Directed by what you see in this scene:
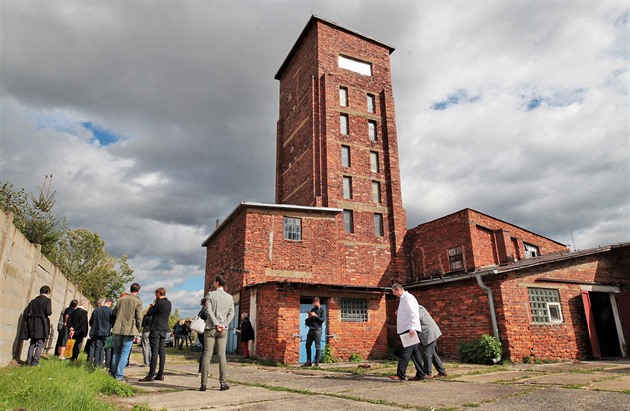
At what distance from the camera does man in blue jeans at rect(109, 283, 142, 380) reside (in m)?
7.02

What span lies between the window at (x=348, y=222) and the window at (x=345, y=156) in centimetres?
319

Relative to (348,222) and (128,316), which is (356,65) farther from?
(128,316)

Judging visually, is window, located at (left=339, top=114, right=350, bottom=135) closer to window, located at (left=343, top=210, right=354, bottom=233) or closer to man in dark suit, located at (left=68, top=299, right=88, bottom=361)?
window, located at (left=343, top=210, right=354, bottom=233)

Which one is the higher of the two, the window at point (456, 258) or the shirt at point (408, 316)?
the window at point (456, 258)

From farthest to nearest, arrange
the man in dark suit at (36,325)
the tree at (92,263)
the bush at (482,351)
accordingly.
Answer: the tree at (92,263), the bush at (482,351), the man in dark suit at (36,325)

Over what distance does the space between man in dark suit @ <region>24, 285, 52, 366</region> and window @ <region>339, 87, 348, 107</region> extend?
67.8 feet

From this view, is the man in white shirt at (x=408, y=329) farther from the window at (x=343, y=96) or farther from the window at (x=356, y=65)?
the window at (x=356, y=65)

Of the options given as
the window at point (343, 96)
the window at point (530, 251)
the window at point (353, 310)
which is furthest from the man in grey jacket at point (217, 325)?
the window at point (530, 251)

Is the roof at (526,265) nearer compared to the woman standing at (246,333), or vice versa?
the roof at (526,265)

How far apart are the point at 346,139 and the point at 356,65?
20.1 ft

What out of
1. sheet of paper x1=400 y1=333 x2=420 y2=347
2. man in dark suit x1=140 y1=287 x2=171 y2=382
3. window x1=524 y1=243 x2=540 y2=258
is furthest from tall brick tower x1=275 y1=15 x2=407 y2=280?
man in dark suit x1=140 y1=287 x2=171 y2=382

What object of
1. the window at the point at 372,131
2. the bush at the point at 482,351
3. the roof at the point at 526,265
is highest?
the window at the point at 372,131

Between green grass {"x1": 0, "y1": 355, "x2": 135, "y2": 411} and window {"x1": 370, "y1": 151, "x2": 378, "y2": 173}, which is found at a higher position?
window {"x1": 370, "y1": 151, "x2": 378, "y2": 173}

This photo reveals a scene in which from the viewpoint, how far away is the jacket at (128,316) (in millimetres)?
7195
